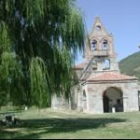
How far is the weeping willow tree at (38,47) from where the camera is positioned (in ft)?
60.1

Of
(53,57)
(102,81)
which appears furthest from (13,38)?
(102,81)

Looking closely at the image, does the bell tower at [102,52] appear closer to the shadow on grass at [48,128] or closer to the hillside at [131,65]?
the shadow on grass at [48,128]

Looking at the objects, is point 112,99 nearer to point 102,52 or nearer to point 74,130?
point 102,52

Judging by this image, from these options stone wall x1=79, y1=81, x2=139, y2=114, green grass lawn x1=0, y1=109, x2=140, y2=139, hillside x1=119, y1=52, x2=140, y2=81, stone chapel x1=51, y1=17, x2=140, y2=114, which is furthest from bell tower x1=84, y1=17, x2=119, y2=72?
hillside x1=119, y1=52, x2=140, y2=81

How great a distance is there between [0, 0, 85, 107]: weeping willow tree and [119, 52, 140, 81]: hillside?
10756 centimetres

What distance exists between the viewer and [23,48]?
1988cm

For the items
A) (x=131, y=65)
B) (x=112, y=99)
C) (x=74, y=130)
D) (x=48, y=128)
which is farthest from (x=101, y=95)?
(x=131, y=65)

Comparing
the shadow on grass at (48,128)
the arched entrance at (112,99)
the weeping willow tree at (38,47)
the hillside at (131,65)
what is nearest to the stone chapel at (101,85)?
the arched entrance at (112,99)

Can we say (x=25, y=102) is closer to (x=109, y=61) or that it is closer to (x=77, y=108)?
(x=77, y=108)

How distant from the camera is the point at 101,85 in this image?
45.5 metres

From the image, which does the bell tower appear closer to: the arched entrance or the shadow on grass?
the arched entrance

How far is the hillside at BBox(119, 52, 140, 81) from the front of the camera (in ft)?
444

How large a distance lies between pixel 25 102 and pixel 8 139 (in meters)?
5.44

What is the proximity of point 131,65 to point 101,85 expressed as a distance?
105 metres
